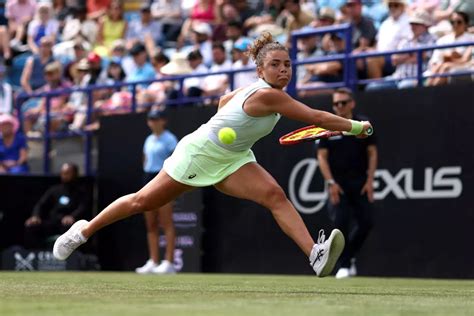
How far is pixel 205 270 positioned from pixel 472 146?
4535 mm

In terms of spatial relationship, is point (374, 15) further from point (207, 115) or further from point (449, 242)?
point (449, 242)

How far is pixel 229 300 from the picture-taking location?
7.75 metres

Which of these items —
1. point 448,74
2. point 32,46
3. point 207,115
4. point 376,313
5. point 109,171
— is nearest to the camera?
Result: point 376,313

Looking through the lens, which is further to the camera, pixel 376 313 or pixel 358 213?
pixel 358 213

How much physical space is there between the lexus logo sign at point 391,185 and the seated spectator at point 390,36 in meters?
1.40

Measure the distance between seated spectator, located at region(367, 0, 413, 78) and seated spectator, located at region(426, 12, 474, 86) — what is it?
89cm

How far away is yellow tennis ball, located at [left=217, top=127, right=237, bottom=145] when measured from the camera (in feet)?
30.2

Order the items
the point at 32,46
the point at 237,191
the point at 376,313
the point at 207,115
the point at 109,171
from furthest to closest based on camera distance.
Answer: the point at 32,46, the point at 109,171, the point at 207,115, the point at 237,191, the point at 376,313

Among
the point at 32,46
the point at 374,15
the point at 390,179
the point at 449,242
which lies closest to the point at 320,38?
the point at 374,15

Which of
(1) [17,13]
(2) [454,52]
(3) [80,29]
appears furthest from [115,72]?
(2) [454,52]

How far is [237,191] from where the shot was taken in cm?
942

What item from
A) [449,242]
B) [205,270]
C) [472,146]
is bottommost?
[205,270]

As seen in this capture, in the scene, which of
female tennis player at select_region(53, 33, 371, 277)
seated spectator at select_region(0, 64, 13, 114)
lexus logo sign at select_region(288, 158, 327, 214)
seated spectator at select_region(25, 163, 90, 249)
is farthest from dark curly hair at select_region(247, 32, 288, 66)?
seated spectator at select_region(0, 64, 13, 114)

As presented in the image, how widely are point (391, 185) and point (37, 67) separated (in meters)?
9.11
